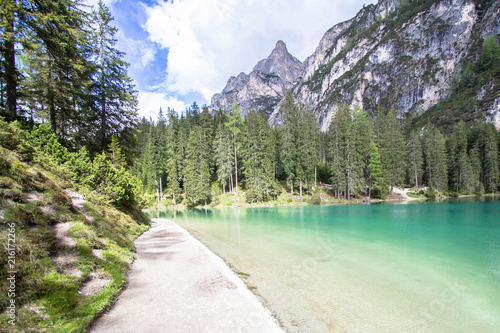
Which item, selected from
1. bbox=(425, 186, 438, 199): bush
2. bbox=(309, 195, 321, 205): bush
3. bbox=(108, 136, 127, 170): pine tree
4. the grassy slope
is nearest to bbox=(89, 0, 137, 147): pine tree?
bbox=(108, 136, 127, 170): pine tree

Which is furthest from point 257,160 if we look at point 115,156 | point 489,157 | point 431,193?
point 489,157

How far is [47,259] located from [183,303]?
305 centimetres

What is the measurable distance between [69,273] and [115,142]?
1633cm

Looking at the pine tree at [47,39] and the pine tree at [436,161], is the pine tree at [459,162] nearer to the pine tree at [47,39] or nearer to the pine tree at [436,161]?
the pine tree at [436,161]

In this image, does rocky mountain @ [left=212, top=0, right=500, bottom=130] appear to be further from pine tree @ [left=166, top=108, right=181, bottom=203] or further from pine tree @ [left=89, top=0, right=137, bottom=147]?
pine tree @ [left=89, top=0, right=137, bottom=147]

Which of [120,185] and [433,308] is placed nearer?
[433,308]

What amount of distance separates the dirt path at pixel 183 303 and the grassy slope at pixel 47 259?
434 millimetres

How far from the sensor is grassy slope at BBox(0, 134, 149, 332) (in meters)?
3.49

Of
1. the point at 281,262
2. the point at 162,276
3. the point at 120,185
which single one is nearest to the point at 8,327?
the point at 162,276

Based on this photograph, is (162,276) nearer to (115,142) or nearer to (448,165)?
(115,142)

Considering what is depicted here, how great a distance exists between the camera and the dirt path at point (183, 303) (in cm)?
397

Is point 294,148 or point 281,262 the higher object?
point 294,148

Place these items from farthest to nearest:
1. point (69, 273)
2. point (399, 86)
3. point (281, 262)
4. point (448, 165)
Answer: point (399, 86), point (448, 165), point (281, 262), point (69, 273)

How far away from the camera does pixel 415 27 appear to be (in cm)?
11756
